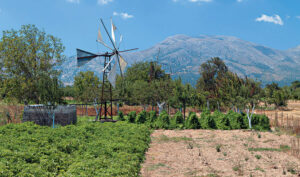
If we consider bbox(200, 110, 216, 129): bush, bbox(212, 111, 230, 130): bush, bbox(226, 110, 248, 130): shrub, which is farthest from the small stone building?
bbox(226, 110, 248, 130): shrub

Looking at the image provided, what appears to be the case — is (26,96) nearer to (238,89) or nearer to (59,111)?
(59,111)

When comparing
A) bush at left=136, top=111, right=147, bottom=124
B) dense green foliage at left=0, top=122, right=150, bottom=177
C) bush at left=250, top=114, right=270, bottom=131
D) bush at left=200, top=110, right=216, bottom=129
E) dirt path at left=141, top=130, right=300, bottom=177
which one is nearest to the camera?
dense green foliage at left=0, top=122, right=150, bottom=177

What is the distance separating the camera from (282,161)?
1390cm

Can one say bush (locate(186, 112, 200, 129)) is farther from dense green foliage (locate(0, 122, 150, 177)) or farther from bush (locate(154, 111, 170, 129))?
dense green foliage (locate(0, 122, 150, 177))

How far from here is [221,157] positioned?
48.9 feet

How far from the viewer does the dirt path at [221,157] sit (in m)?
12.1

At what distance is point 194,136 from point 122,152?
37.3 feet

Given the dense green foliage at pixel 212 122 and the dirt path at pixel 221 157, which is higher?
the dense green foliage at pixel 212 122

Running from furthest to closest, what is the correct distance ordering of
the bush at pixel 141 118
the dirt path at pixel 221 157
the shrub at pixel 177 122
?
the bush at pixel 141 118, the shrub at pixel 177 122, the dirt path at pixel 221 157

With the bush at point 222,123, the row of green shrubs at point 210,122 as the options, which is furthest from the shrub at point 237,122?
the bush at point 222,123

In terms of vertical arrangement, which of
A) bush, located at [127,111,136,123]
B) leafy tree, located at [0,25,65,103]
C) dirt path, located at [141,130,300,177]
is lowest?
dirt path, located at [141,130,300,177]

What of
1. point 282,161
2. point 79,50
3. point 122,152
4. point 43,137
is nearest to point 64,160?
point 122,152

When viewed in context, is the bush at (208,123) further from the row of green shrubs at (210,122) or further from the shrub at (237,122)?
the shrub at (237,122)

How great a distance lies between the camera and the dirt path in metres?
12.1
